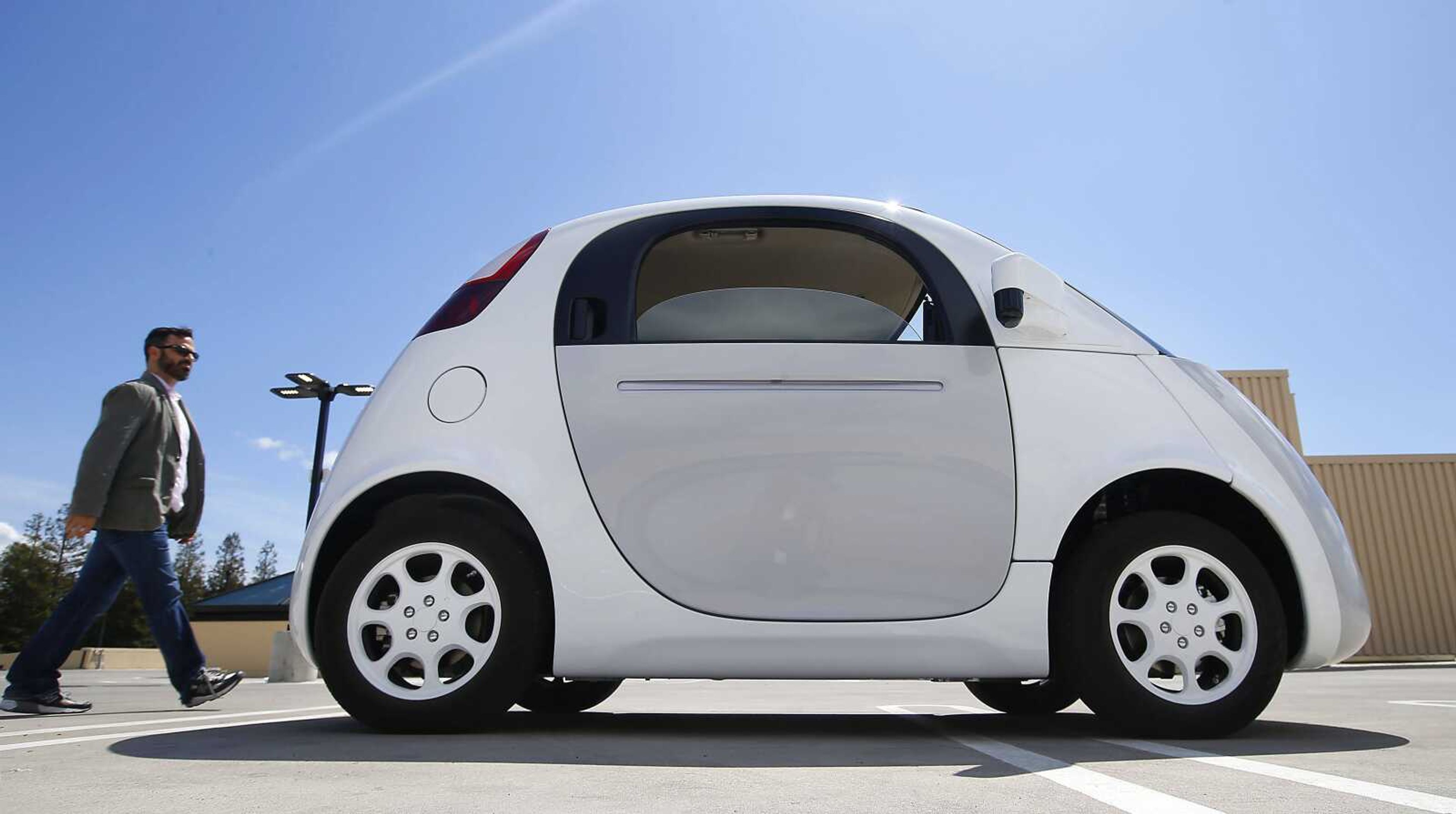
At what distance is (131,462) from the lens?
13.2ft

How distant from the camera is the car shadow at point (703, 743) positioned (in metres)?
2.35

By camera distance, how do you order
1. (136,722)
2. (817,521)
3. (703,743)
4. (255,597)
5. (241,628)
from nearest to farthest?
(703,743)
(817,521)
(136,722)
(241,628)
(255,597)

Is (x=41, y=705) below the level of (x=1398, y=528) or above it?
below

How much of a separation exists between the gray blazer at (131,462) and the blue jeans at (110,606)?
0.25 feet

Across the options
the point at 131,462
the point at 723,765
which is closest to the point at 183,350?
the point at 131,462

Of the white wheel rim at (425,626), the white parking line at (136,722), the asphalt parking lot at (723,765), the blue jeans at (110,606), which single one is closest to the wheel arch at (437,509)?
the white wheel rim at (425,626)

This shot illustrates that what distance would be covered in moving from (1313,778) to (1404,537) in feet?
106

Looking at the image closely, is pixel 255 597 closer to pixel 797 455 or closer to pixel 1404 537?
pixel 797 455

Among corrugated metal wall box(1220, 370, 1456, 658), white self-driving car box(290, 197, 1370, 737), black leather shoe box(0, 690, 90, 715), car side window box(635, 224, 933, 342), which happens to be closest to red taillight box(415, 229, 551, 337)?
white self-driving car box(290, 197, 1370, 737)

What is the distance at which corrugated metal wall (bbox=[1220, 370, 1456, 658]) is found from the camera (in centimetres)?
2773

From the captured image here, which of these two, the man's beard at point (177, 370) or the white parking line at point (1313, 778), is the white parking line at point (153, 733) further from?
the white parking line at point (1313, 778)

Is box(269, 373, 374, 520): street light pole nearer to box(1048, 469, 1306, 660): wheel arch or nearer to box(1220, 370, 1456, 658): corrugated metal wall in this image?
box(1048, 469, 1306, 660): wheel arch

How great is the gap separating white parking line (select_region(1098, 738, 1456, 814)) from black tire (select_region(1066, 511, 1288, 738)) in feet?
0.37

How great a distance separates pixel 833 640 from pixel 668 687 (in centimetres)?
713
